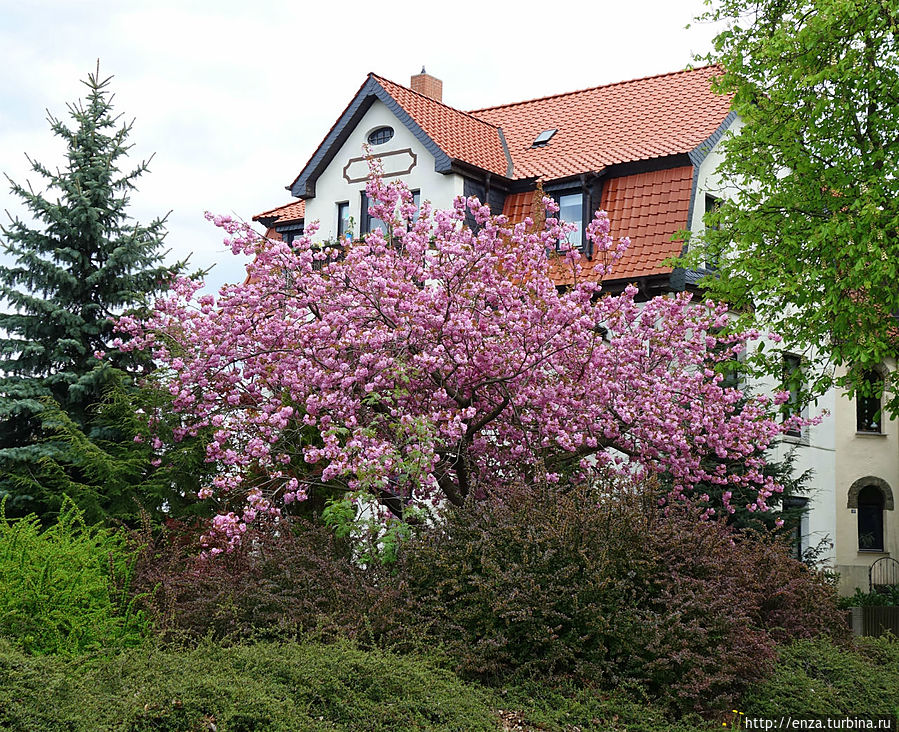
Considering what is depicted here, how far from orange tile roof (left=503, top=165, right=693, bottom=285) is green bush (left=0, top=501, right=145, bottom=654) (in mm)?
12800

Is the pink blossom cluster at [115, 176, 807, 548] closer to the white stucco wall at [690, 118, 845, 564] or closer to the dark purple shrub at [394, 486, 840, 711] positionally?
the dark purple shrub at [394, 486, 840, 711]

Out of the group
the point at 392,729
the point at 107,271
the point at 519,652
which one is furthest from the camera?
the point at 107,271

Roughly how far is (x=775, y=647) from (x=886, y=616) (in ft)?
43.7

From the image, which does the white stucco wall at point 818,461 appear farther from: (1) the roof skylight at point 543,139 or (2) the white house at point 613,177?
(1) the roof skylight at point 543,139

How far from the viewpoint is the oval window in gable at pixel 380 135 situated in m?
25.5

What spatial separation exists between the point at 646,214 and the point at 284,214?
11.0 m

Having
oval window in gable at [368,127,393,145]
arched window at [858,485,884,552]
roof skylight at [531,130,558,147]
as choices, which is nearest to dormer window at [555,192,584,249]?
roof skylight at [531,130,558,147]

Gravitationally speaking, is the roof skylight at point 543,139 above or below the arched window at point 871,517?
above

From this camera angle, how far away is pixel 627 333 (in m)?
14.2

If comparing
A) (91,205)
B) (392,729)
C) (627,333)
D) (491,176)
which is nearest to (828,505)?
(491,176)

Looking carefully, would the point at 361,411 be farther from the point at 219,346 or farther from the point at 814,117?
the point at 814,117

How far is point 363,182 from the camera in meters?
25.8

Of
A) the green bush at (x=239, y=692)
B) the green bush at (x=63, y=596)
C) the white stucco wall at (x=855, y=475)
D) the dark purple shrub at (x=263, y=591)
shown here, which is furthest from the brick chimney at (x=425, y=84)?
the green bush at (x=239, y=692)

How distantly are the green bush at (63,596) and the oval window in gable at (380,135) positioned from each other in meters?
16.8
